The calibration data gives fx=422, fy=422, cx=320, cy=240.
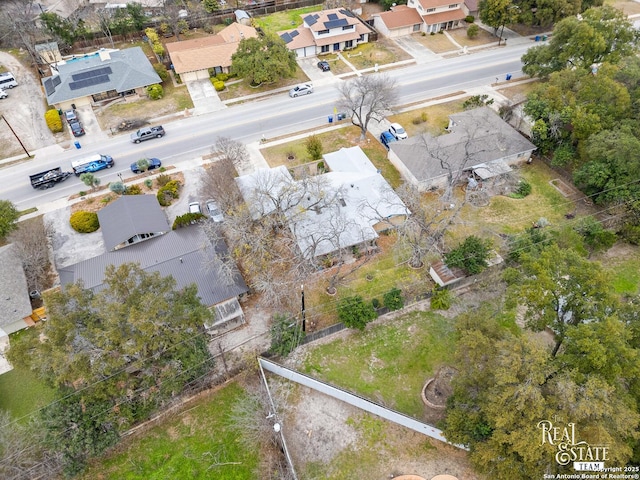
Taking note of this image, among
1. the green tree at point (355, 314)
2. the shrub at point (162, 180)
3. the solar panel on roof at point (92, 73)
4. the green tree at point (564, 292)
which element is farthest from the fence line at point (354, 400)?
the solar panel on roof at point (92, 73)

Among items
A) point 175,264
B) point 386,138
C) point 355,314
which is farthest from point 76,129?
point 355,314

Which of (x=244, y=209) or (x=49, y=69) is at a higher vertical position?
(x=49, y=69)

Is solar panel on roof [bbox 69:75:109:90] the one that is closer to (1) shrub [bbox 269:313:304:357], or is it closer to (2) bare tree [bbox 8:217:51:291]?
(2) bare tree [bbox 8:217:51:291]

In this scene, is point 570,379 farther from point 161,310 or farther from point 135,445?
point 135,445

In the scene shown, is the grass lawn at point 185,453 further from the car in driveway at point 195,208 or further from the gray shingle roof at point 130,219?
the car in driveway at point 195,208

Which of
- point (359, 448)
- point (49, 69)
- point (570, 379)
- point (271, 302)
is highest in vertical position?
point (49, 69)

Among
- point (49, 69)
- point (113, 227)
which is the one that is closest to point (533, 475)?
point (113, 227)

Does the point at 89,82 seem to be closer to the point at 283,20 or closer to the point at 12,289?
the point at 12,289
